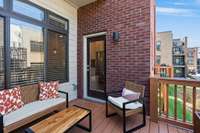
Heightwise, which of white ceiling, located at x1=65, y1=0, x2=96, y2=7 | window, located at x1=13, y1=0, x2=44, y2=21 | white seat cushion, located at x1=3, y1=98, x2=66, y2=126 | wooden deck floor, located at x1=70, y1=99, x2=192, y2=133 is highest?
white ceiling, located at x1=65, y1=0, x2=96, y2=7

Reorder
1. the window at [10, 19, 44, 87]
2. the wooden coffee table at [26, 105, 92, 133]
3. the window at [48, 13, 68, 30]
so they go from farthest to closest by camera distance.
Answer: the window at [48, 13, 68, 30], the window at [10, 19, 44, 87], the wooden coffee table at [26, 105, 92, 133]

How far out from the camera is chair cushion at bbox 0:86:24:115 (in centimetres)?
225

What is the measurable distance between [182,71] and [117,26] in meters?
24.1

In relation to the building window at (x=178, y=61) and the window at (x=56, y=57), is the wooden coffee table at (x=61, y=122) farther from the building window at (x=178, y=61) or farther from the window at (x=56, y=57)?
the building window at (x=178, y=61)

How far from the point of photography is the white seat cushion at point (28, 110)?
6.90ft

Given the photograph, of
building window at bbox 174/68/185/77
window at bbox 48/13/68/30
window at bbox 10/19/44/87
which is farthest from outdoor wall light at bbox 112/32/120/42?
building window at bbox 174/68/185/77

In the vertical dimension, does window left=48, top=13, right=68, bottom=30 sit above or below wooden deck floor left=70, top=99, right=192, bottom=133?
above

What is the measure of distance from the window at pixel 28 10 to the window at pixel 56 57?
1.63 feet

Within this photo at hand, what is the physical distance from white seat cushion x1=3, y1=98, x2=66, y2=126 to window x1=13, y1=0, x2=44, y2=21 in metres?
1.96

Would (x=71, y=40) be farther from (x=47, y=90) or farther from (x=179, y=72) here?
(x=179, y=72)

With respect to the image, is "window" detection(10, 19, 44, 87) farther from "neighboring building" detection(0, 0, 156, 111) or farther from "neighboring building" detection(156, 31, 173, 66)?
"neighboring building" detection(156, 31, 173, 66)

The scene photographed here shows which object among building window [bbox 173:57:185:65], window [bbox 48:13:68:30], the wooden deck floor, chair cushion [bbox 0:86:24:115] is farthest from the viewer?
building window [bbox 173:57:185:65]

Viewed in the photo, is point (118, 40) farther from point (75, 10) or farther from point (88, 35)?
point (75, 10)

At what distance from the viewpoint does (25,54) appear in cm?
313
